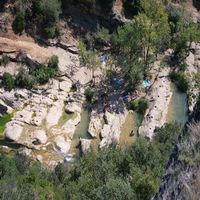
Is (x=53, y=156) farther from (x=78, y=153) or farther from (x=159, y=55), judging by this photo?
(x=159, y=55)

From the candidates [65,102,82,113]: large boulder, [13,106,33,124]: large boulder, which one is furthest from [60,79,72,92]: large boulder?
[13,106,33,124]: large boulder

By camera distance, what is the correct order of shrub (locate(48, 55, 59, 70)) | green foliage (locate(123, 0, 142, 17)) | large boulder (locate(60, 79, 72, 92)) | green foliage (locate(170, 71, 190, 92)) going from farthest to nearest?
green foliage (locate(123, 0, 142, 17))
green foliage (locate(170, 71, 190, 92))
shrub (locate(48, 55, 59, 70))
large boulder (locate(60, 79, 72, 92))

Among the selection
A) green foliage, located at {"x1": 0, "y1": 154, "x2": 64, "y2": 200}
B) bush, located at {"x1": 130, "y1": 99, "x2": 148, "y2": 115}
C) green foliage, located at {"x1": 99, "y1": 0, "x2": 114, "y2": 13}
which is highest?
green foliage, located at {"x1": 99, "y1": 0, "x2": 114, "y2": 13}

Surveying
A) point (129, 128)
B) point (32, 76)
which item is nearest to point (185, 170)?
point (129, 128)

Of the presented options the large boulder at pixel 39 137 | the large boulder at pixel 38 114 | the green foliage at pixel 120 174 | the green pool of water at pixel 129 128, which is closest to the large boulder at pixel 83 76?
the large boulder at pixel 38 114

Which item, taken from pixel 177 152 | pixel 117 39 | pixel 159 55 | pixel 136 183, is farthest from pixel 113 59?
pixel 177 152

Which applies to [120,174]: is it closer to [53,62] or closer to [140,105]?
[140,105]

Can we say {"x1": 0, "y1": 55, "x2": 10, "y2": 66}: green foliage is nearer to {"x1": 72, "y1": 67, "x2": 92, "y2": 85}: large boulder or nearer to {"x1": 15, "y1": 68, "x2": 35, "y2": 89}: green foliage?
{"x1": 15, "y1": 68, "x2": 35, "y2": 89}: green foliage

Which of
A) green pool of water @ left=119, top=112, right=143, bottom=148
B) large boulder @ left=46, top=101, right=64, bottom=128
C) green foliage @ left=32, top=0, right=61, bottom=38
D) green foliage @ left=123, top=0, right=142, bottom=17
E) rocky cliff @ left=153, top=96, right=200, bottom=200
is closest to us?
rocky cliff @ left=153, top=96, right=200, bottom=200
